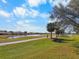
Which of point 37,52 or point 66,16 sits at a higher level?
point 66,16

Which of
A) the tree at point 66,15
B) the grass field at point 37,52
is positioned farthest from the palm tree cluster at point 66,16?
the grass field at point 37,52

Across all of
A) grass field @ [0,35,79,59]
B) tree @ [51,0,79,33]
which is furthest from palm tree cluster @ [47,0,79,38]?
grass field @ [0,35,79,59]

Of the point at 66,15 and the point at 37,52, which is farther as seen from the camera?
the point at 66,15

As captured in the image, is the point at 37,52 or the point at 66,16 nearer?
the point at 37,52

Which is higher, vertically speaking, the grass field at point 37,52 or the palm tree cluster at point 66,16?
the palm tree cluster at point 66,16

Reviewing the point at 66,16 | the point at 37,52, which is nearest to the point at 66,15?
the point at 66,16

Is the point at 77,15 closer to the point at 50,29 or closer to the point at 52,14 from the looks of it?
the point at 52,14

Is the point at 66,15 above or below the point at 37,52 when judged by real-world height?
above

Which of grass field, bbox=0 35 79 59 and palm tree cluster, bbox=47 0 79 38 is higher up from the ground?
palm tree cluster, bbox=47 0 79 38

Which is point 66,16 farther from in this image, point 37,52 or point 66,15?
point 37,52

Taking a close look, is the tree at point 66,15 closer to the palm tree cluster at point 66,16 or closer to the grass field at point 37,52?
the palm tree cluster at point 66,16

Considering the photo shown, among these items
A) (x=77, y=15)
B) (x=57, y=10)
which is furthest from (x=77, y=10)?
(x=57, y=10)

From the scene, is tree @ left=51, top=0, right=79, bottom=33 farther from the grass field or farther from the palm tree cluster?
the grass field

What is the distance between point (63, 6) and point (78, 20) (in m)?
3.17
